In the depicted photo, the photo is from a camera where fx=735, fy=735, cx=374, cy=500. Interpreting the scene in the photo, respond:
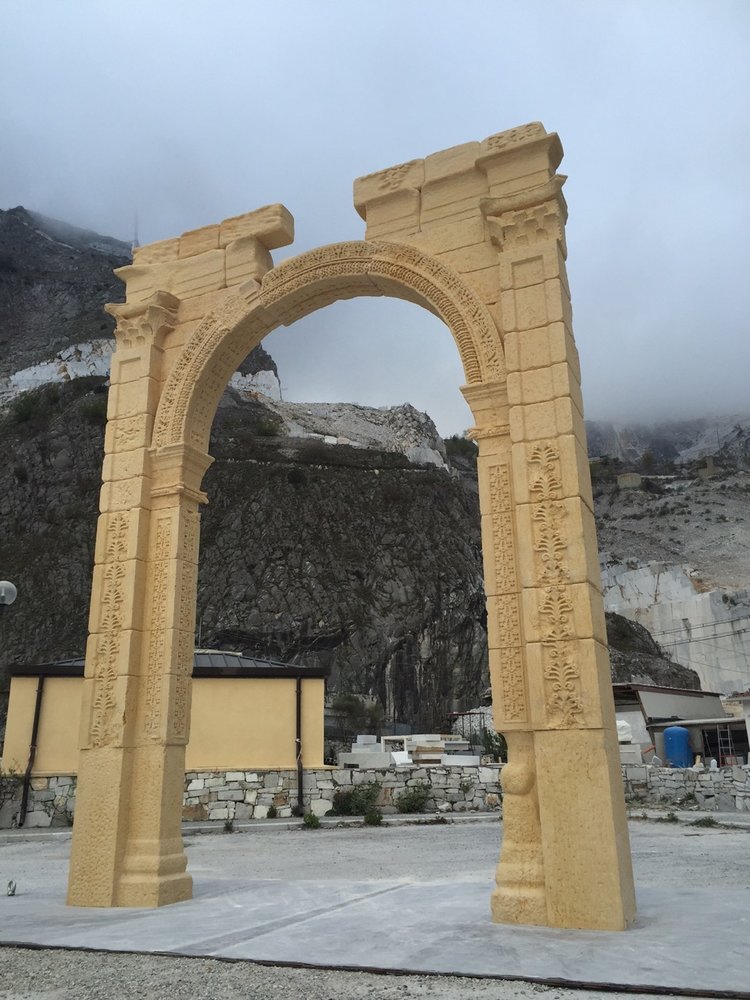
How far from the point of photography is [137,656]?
629 cm

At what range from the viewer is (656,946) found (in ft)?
12.3

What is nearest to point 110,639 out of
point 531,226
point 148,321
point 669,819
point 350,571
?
point 148,321

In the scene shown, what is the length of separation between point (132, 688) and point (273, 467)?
136 ft

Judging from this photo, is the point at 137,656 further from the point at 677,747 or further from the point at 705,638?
the point at 705,638

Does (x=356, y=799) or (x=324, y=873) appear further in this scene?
(x=356, y=799)

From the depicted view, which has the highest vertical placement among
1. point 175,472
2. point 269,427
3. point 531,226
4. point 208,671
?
point 269,427

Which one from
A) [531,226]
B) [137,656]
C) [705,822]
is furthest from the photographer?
[705,822]

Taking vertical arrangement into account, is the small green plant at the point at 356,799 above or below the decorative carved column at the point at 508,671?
below

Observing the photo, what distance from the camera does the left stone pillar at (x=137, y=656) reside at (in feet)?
19.0

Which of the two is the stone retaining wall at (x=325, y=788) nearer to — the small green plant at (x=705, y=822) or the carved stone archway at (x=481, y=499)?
the small green plant at (x=705, y=822)

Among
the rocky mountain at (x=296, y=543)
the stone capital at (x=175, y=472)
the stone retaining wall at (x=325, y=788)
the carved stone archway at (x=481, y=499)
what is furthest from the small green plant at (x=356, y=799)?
the rocky mountain at (x=296, y=543)

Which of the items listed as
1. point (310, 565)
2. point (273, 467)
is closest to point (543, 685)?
point (310, 565)

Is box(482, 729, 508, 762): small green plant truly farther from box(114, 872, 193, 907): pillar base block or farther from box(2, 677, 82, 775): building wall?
box(114, 872, 193, 907): pillar base block

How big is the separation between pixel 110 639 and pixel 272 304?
133 inches
